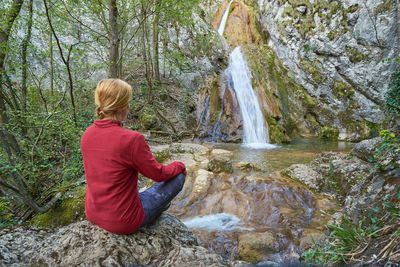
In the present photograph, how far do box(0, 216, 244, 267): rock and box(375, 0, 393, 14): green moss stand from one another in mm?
12393

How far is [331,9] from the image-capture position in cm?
1045

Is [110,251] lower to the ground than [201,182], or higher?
higher

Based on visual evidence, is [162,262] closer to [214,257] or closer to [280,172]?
[214,257]

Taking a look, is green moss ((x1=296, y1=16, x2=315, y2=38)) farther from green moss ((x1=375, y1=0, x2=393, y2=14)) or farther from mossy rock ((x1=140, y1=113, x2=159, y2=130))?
mossy rock ((x1=140, y1=113, x2=159, y2=130))

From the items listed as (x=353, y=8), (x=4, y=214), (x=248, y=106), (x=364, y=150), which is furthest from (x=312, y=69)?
(x=4, y=214)

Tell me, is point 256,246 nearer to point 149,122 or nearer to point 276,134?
point 276,134

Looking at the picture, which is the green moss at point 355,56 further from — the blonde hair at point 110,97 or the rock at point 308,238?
the blonde hair at point 110,97

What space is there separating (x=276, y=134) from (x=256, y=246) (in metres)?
7.28

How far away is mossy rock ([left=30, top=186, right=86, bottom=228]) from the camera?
307 cm

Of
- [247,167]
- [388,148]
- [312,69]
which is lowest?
[247,167]

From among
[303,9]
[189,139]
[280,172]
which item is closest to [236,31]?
[303,9]

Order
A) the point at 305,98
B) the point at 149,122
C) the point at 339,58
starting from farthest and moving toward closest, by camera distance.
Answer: the point at 305,98, the point at 339,58, the point at 149,122

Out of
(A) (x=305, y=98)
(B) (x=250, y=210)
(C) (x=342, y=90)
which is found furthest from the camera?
(A) (x=305, y=98)

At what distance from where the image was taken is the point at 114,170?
142cm
